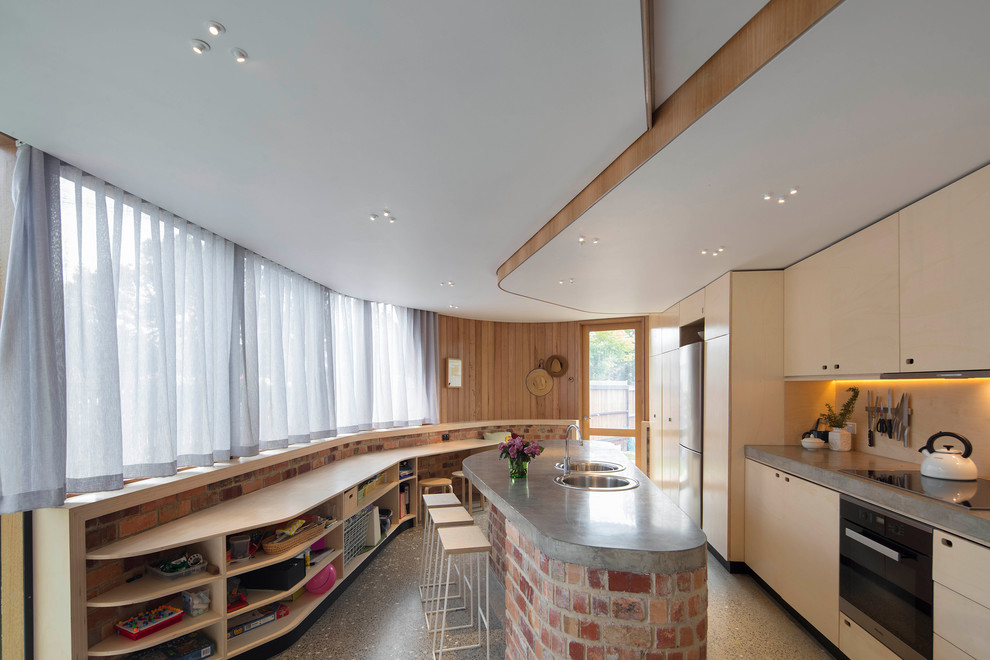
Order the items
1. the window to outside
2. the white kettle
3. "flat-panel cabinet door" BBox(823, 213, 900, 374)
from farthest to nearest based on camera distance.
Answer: the window to outside, "flat-panel cabinet door" BBox(823, 213, 900, 374), the white kettle

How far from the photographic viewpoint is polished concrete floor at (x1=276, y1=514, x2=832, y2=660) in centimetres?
274

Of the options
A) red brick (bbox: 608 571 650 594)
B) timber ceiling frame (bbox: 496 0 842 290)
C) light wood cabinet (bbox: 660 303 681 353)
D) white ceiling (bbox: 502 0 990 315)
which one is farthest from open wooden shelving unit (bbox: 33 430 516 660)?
light wood cabinet (bbox: 660 303 681 353)

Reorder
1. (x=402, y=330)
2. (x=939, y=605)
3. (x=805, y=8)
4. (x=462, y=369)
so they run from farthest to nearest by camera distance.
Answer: (x=462, y=369), (x=402, y=330), (x=939, y=605), (x=805, y=8)

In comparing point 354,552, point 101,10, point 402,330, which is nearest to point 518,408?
point 402,330

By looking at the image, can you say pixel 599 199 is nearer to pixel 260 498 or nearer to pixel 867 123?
pixel 867 123

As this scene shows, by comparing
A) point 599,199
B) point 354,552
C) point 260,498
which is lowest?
point 354,552

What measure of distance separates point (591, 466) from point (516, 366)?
3.94 metres

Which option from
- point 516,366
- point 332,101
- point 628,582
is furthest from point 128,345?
point 516,366

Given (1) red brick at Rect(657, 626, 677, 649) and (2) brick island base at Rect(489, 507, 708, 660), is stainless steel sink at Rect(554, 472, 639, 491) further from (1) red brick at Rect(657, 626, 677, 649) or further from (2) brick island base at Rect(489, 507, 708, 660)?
(1) red brick at Rect(657, 626, 677, 649)

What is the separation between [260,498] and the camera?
10.4 feet

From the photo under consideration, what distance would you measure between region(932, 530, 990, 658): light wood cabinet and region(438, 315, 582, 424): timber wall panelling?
5384 mm

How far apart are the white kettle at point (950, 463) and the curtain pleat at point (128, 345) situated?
378 centimetres

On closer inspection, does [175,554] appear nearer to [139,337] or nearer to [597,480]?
[139,337]

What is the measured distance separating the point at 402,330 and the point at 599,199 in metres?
4.05
